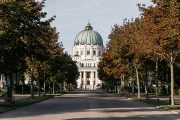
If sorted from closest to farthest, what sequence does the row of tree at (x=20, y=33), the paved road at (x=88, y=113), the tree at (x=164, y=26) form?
the paved road at (x=88, y=113)
the tree at (x=164, y=26)
the row of tree at (x=20, y=33)

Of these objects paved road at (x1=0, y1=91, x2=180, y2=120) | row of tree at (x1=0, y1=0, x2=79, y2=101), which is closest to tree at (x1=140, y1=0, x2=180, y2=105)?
paved road at (x1=0, y1=91, x2=180, y2=120)

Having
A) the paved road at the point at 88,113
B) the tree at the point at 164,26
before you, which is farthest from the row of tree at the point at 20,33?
the tree at the point at 164,26

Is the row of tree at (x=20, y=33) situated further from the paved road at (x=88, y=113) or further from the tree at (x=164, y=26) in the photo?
the tree at (x=164, y=26)

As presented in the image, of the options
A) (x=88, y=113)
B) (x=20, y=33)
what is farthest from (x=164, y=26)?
(x=20, y=33)

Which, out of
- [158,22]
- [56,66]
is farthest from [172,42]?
[56,66]

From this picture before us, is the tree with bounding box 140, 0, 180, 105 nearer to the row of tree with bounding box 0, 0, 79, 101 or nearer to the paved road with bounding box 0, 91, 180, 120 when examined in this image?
the paved road with bounding box 0, 91, 180, 120

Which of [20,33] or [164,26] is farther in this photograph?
[20,33]

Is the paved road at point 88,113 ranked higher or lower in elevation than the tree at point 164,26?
lower

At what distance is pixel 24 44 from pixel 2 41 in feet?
10.8

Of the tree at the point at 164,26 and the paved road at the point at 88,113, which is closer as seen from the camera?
the paved road at the point at 88,113

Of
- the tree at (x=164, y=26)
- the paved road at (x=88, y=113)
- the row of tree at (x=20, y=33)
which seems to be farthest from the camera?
the row of tree at (x=20, y=33)

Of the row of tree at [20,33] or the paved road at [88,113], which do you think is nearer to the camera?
the paved road at [88,113]

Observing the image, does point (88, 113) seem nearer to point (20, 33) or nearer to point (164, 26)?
point (164, 26)

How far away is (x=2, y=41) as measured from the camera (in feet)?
A: 122
